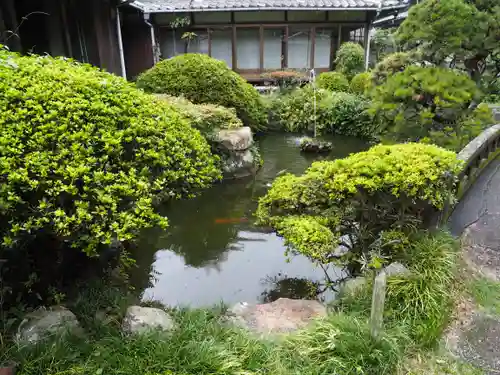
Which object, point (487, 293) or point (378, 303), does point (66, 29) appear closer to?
point (378, 303)

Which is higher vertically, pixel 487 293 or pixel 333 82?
pixel 487 293

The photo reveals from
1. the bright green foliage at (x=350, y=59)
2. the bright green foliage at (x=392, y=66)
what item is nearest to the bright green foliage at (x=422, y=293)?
the bright green foliage at (x=392, y=66)

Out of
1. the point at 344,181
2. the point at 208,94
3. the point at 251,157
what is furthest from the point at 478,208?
the point at 208,94

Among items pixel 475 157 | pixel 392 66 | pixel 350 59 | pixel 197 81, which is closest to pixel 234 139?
pixel 197 81

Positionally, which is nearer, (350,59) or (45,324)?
(45,324)

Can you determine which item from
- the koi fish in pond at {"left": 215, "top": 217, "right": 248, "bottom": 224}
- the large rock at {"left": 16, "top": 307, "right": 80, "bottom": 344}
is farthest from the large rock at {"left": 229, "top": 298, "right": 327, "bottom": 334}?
the koi fish in pond at {"left": 215, "top": 217, "right": 248, "bottom": 224}

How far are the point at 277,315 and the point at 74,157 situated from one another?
249 centimetres

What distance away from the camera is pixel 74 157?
2729 mm

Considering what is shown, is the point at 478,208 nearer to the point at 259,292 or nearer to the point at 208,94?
the point at 259,292

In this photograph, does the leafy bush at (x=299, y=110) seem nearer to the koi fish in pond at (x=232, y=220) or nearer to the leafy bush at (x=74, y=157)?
the koi fish in pond at (x=232, y=220)

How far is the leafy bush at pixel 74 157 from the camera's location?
8.71 feet

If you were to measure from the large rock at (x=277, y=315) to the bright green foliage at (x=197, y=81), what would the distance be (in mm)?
6964

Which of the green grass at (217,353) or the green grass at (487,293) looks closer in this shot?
the green grass at (217,353)

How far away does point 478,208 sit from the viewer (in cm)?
571
